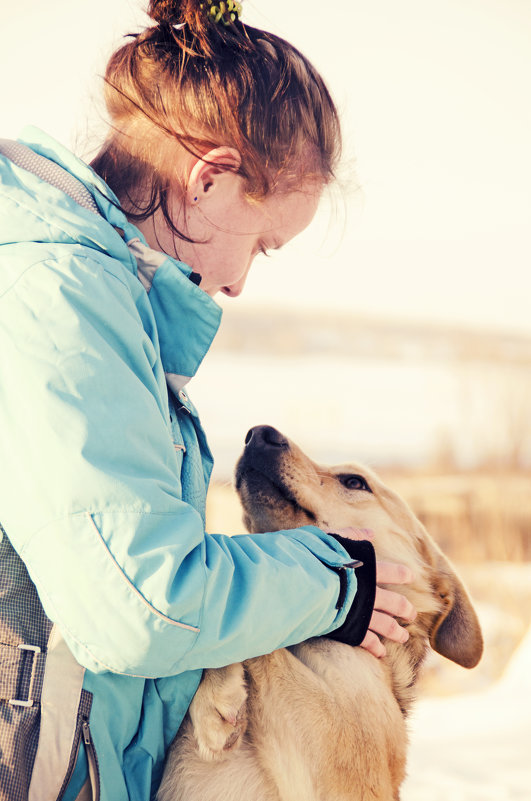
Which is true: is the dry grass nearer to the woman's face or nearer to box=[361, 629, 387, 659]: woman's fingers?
box=[361, 629, 387, 659]: woman's fingers

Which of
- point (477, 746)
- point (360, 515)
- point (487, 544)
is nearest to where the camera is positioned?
point (360, 515)

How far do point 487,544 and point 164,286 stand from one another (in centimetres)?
612

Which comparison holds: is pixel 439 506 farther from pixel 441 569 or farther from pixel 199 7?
pixel 199 7

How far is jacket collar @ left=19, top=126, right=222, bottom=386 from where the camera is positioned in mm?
1410

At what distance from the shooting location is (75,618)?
112 cm

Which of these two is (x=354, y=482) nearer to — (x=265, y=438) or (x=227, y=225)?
(x=265, y=438)

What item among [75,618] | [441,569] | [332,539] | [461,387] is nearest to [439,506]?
[461,387]

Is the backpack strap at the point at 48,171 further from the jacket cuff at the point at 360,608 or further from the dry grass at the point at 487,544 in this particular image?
the dry grass at the point at 487,544

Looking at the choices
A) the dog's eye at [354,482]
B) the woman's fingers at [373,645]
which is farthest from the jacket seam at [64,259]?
the dog's eye at [354,482]

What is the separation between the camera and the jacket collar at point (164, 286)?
1.41 metres

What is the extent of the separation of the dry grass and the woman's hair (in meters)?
5.08

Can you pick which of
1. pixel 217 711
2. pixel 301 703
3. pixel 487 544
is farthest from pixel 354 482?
pixel 487 544

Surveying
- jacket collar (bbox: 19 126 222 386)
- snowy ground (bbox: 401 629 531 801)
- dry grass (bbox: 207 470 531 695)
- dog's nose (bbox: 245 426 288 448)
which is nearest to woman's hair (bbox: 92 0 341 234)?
jacket collar (bbox: 19 126 222 386)

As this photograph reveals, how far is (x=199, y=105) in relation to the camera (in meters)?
1.62
